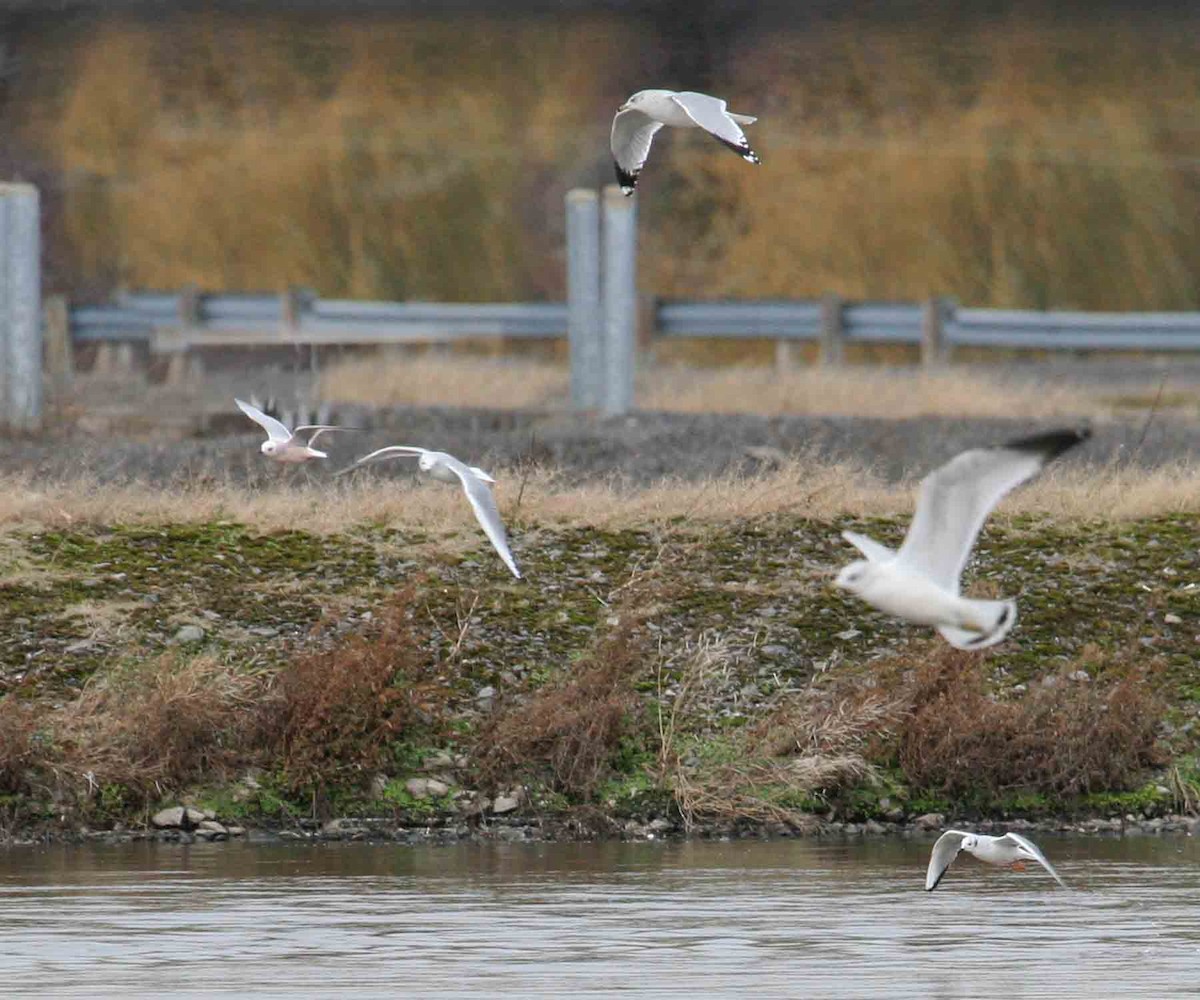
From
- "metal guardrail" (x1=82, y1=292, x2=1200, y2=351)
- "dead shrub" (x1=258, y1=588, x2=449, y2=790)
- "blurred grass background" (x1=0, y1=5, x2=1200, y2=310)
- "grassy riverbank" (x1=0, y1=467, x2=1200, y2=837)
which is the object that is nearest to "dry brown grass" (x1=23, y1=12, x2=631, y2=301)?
"blurred grass background" (x1=0, y1=5, x2=1200, y2=310)

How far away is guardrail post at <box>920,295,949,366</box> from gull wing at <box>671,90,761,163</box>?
491 inches

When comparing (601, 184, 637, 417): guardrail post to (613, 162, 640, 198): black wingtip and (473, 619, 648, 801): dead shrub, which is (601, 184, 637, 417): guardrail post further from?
(613, 162, 640, 198): black wingtip

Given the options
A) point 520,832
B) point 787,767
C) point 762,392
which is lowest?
point 520,832

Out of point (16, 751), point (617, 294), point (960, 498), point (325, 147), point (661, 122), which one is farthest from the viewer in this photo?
point (325, 147)

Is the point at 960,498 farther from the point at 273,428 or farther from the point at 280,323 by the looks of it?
the point at 280,323

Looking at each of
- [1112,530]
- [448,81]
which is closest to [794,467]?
[1112,530]

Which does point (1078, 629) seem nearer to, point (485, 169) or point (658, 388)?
point (658, 388)

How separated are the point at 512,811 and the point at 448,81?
27357 mm

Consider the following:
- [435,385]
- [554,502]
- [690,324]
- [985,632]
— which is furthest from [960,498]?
[690,324]

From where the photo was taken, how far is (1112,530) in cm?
1670

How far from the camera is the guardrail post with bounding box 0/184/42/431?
776 inches

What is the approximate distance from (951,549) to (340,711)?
4.05m

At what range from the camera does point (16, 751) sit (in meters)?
13.8

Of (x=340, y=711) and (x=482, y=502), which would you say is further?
(x=340, y=711)
